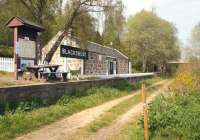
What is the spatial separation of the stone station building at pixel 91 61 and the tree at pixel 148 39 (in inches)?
287

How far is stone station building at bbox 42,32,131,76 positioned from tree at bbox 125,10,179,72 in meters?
7.28

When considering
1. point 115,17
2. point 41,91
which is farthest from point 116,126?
point 115,17

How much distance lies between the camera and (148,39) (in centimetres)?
6269

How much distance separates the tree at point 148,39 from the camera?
63156 millimetres

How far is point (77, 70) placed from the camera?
118ft

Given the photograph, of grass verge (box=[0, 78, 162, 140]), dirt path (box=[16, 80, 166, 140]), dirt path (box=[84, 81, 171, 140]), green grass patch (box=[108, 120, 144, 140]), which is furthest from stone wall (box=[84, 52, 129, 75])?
green grass patch (box=[108, 120, 144, 140])

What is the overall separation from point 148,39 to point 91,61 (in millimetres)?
25067

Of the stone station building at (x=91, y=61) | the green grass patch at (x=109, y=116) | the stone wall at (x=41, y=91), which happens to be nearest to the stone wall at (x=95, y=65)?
the stone station building at (x=91, y=61)

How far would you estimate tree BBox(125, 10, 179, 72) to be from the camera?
63156 mm

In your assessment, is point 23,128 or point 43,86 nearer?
point 23,128

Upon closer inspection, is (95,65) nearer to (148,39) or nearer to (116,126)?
(148,39)

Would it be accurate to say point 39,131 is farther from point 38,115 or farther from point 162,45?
point 162,45

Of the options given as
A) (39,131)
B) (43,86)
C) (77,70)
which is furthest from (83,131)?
(77,70)

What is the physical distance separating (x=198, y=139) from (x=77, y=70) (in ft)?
83.9
